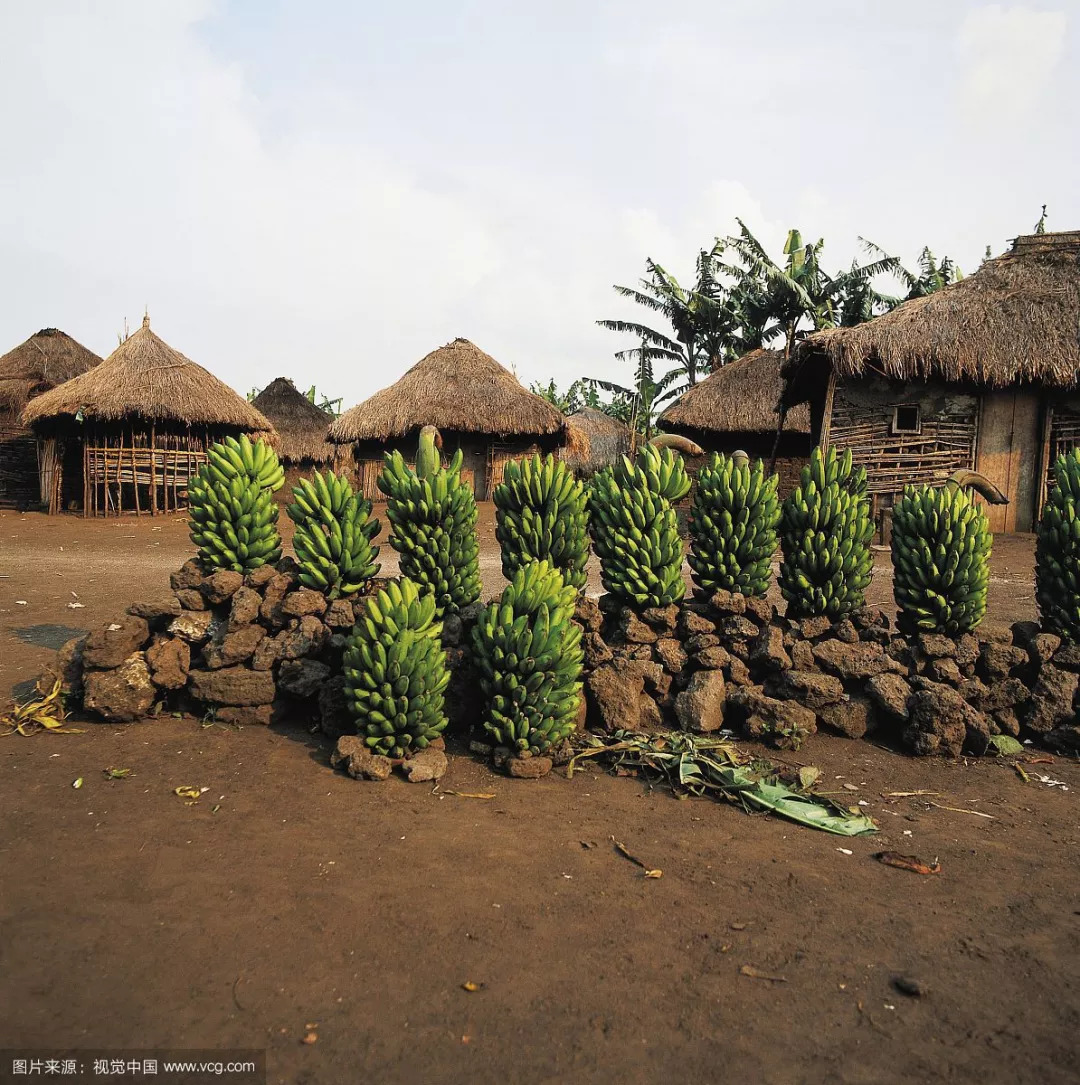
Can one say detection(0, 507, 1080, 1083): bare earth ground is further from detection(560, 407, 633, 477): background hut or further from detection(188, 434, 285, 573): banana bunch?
detection(560, 407, 633, 477): background hut

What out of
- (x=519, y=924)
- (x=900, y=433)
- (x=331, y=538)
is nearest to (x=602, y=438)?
(x=900, y=433)

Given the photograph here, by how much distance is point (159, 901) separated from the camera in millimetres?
2705

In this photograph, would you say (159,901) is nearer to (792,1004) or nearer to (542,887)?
(542,887)

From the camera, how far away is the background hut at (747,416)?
1992cm

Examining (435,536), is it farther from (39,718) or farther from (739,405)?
(739,405)

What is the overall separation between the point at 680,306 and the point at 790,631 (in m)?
23.1

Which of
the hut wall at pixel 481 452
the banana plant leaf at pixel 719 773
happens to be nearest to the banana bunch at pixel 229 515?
the banana plant leaf at pixel 719 773

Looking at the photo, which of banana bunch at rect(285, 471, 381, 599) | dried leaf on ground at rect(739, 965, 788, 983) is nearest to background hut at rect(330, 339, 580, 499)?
banana bunch at rect(285, 471, 381, 599)

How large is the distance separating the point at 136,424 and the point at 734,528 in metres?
16.5

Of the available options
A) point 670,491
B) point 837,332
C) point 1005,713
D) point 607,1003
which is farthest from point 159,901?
point 837,332

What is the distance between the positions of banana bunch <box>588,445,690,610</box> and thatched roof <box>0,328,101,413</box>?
21.6 metres

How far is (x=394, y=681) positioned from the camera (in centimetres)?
396

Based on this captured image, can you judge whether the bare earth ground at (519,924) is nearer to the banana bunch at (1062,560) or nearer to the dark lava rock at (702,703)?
the dark lava rock at (702,703)

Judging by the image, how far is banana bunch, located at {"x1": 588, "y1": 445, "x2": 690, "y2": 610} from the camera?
4910 millimetres
